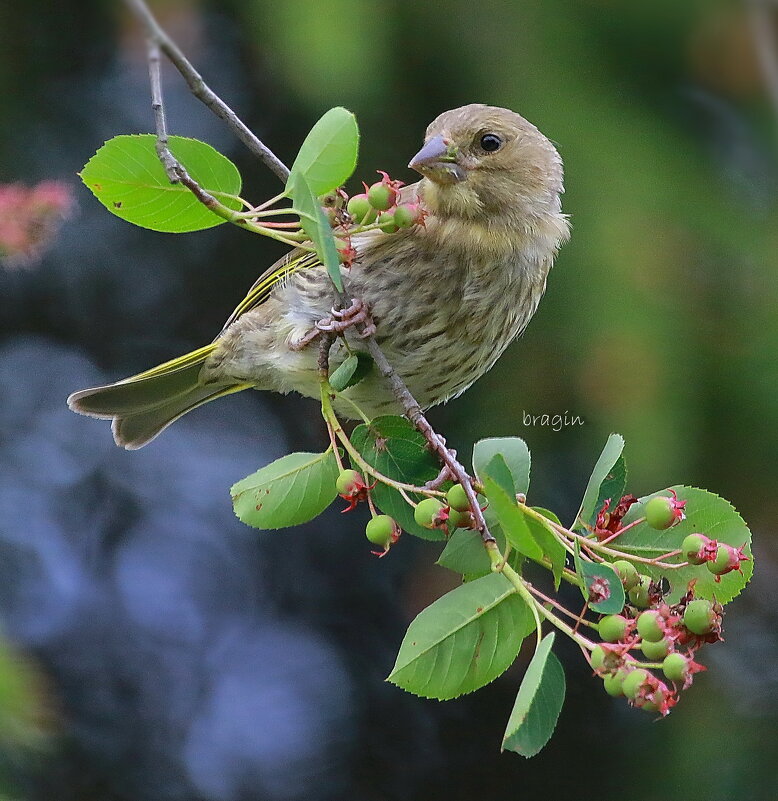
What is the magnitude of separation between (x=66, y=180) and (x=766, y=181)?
2.23 metres

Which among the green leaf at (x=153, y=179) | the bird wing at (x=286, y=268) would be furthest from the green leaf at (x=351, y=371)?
the bird wing at (x=286, y=268)

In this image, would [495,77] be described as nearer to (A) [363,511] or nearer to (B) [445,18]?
(B) [445,18]

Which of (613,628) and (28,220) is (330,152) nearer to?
(28,220)

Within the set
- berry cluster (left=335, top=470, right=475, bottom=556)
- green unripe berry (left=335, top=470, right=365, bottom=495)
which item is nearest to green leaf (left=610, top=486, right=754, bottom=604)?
berry cluster (left=335, top=470, right=475, bottom=556)

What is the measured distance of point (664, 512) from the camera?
1442mm

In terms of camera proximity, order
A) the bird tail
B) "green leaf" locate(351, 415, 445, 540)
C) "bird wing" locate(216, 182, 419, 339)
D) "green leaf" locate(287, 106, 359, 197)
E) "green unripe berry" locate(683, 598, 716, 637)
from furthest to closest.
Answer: the bird tail < "bird wing" locate(216, 182, 419, 339) < "green leaf" locate(351, 415, 445, 540) < "green leaf" locate(287, 106, 359, 197) < "green unripe berry" locate(683, 598, 716, 637)

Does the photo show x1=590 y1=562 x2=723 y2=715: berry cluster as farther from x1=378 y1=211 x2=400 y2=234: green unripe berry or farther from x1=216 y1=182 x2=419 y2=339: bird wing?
x1=216 y1=182 x2=419 y2=339: bird wing

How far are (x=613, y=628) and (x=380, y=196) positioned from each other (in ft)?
2.08

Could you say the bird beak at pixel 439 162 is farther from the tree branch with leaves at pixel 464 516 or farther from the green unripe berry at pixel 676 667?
the green unripe berry at pixel 676 667

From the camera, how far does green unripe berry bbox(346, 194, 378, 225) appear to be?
61.6 inches

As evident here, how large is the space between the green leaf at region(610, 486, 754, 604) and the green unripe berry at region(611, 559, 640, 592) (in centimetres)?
4

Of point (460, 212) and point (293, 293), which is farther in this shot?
point (293, 293)

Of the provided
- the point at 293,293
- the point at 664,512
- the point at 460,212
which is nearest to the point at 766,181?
the point at 460,212

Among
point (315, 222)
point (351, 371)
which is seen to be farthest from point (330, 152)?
point (351, 371)
